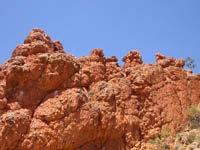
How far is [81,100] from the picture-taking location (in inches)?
733

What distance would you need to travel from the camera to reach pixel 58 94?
18766 millimetres

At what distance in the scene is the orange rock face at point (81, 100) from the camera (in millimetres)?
17016

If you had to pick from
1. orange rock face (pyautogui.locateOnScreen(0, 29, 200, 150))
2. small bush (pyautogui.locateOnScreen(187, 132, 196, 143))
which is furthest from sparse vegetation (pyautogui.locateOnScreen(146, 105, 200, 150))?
orange rock face (pyautogui.locateOnScreen(0, 29, 200, 150))

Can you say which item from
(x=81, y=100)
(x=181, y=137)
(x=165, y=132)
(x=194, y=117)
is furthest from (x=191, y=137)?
(x=81, y=100)

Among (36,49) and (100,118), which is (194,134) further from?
(36,49)

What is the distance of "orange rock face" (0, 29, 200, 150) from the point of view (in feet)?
55.8

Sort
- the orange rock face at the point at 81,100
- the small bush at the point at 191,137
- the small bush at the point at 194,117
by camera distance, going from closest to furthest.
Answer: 1. the orange rock face at the point at 81,100
2. the small bush at the point at 191,137
3. the small bush at the point at 194,117

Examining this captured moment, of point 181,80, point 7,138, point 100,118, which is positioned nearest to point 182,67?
point 181,80

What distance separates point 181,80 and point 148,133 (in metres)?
6.75

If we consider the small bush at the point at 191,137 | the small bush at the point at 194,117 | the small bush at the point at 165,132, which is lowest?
the small bush at the point at 191,137

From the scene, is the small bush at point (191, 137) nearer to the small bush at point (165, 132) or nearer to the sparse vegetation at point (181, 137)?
the sparse vegetation at point (181, 137)

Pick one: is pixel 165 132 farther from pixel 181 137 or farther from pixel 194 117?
pixel 194 117

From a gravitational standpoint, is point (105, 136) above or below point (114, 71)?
below

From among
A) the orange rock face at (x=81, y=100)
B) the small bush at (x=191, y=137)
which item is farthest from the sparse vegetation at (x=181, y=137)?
the orange rock face at (x=81, y=100)
